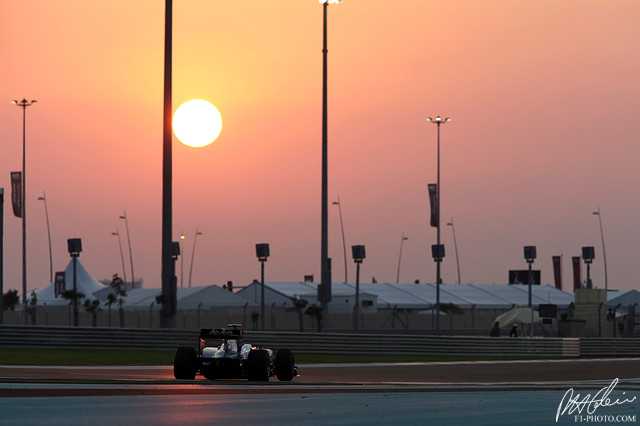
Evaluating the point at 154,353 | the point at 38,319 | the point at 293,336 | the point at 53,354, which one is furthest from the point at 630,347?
the point at 38,319

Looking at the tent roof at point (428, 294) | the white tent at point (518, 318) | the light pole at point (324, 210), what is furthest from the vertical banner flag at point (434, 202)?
the light pole at point (324, 210)

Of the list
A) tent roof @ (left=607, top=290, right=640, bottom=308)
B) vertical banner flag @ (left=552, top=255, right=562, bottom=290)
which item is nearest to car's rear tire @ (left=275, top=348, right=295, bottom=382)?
tent roof @ (left=607, top=290, right=640, bottom=308)

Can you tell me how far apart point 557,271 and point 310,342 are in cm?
9504

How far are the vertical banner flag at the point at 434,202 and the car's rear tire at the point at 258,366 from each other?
5195cm

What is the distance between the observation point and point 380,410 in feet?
44.3

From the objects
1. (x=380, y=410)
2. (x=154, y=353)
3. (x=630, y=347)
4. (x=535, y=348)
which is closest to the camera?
(x=380, y=410)

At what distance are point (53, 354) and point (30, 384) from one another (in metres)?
17.3

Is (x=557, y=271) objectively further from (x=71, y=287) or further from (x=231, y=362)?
(x=231, y=362)

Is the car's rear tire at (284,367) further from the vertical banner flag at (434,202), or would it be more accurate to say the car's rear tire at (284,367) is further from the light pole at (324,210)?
the vertical banner flag at (434,202)

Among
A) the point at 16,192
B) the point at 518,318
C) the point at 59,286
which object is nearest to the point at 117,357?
the point at 518,318

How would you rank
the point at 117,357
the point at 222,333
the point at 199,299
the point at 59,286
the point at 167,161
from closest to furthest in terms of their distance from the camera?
the point at 222,333 < the point at 167,161 < the point at 117,357 < the point at 199,299 < the point at 59,286

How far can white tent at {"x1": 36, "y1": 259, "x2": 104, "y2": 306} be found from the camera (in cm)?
9381

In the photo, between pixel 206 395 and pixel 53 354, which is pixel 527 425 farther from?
pixel 53 354
